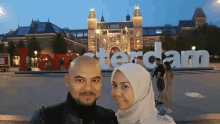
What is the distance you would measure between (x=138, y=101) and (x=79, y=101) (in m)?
0.62

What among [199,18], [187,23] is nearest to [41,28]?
[187,23]

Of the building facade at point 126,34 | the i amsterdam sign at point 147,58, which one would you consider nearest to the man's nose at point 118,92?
the i amsterdam sign at point 147,58

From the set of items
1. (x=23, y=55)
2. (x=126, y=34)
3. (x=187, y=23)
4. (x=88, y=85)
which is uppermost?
(x=187, y=23)

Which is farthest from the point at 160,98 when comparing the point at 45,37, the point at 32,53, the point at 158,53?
the point at 45,37

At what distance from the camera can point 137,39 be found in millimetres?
67375

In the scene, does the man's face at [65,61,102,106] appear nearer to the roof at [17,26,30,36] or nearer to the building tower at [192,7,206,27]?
the roof at [17,26,30,36]

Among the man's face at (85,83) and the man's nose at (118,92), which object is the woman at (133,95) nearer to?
the man's nose at (118,92)

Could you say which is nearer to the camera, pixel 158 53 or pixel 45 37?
pixel 158 53

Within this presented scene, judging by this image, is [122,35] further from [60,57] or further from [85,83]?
[85,83]

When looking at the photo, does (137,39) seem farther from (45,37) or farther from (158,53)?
(158,53)

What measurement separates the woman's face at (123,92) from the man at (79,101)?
280 mm

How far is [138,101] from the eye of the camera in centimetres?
141

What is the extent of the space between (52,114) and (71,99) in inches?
6.5

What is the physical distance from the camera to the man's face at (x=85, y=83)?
103 centimetres
